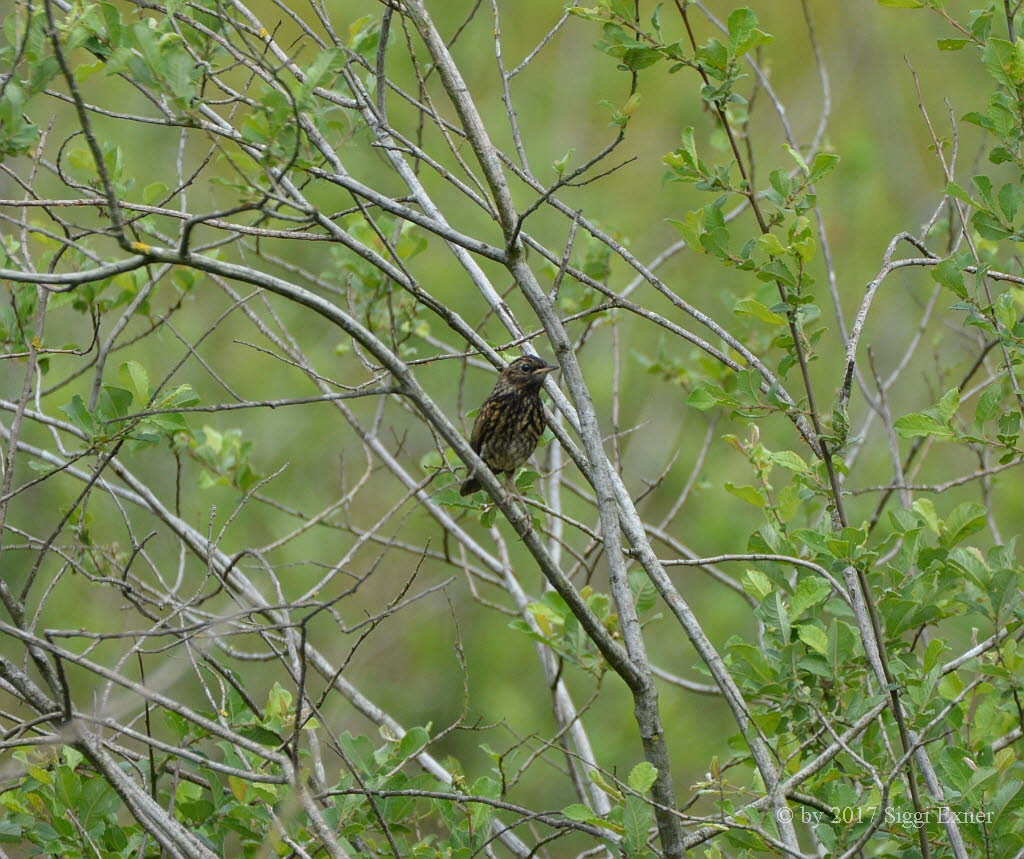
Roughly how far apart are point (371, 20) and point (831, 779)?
101 inches

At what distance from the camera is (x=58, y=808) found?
136 inches

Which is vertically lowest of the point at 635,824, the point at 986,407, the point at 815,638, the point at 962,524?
the point at 635,824

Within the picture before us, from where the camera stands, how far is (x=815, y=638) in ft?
11.3

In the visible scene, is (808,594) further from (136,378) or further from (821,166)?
(136,378)

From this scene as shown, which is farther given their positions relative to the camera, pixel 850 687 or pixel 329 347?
pixel 329 347

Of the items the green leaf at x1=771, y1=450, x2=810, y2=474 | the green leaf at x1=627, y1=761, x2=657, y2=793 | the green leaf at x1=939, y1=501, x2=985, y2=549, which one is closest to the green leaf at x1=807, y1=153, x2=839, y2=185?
the green leaf at x1=771, y1=450, x2=810, y2=474

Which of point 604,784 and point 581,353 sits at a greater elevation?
point 581,353

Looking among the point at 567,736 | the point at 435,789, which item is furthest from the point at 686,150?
the point at 567,736

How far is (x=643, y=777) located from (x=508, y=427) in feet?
7.99

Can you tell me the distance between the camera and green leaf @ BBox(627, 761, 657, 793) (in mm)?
2984

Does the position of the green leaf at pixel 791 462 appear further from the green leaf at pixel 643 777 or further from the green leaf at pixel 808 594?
the green leaf at pixel 643 777

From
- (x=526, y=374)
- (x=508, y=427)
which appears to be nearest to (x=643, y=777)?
(x=526, y=374)

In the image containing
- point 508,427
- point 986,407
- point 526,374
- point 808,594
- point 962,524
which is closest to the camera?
point 986,407

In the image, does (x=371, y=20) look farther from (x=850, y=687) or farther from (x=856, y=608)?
(x=850, y=687)
